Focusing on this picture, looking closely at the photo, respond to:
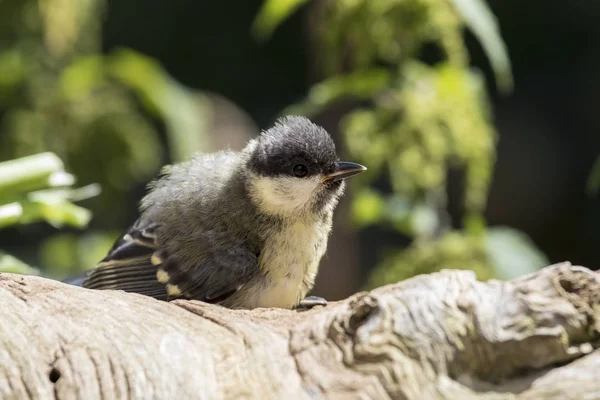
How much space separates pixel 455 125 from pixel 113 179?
994 mm

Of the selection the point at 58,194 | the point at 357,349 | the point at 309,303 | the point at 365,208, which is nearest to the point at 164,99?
the point at 58,194

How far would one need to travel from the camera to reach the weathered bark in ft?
3.09

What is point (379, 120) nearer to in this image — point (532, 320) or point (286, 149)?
point (286, 149)

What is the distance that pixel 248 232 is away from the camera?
5.15 feet

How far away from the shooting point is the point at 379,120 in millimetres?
1719

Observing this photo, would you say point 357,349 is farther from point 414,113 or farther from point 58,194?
point 58,194

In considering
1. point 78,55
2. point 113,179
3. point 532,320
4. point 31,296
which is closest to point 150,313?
point 31,296

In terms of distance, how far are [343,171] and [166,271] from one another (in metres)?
0.39

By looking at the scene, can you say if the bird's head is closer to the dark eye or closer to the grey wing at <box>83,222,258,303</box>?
the dark eye

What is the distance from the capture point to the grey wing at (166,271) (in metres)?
1.49

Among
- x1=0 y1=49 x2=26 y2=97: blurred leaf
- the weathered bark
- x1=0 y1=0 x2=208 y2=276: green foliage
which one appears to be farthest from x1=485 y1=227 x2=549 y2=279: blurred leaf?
x1=0 y1=49 x2=26 y2=97: blurred leaf

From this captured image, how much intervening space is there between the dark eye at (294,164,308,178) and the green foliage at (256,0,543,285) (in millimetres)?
180

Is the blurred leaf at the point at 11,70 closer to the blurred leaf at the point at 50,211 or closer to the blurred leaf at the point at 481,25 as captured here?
the blurred leaf at the point at 50,211

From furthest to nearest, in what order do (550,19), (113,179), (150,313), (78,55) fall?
(550,19) < (78,55) < (113,179) < (150,313)
